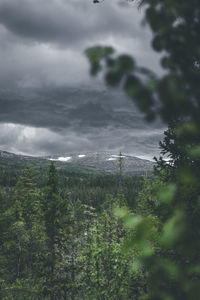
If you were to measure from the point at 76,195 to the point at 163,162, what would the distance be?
421 ft

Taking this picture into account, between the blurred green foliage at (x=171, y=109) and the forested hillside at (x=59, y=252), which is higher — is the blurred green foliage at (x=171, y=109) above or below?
above

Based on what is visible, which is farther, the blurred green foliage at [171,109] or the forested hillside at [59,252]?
the forested hillside at [59,252]

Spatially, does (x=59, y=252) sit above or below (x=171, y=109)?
below

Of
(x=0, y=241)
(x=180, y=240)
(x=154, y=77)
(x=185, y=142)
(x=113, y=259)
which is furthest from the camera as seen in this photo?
(x=0, y=241)

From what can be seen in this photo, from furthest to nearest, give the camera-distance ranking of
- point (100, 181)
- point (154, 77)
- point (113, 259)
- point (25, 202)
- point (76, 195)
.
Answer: point (100, 181) < point (76, 195) < point (25, 202) < point (113, 259) < point (154, 77)

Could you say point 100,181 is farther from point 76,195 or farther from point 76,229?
point 76,229

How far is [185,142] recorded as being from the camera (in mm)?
1684

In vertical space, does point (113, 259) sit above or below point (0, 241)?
above

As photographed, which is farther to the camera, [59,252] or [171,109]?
[59,252]

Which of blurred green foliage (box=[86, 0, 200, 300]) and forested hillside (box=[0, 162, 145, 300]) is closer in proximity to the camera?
blurred green foliage (box=[86, 0, 200, 300])

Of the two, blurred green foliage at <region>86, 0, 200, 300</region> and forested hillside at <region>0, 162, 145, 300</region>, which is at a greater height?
blurred green foliage at <region>86, 0, 200, 300</region>

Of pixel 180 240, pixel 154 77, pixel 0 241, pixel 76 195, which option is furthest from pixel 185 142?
pixel 76 195

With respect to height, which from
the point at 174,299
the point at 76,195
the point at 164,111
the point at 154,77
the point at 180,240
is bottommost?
the point at 76,195

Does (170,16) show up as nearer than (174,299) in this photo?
No
